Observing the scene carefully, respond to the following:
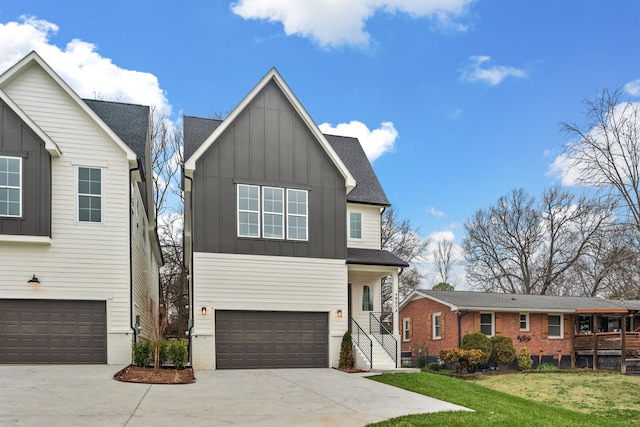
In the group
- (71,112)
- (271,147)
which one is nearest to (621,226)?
(271,147)

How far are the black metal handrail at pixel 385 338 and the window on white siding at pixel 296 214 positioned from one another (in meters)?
4.28

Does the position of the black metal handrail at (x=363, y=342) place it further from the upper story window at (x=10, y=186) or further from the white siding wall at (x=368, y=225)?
the upper story window at (x=10, y=186)

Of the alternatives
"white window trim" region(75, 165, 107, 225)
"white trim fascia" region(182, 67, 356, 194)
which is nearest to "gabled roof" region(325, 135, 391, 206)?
"white trim fascia" region(182, 67, 356, 194)

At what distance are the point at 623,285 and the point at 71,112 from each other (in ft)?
111

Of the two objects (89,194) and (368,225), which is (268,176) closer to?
(89,194)

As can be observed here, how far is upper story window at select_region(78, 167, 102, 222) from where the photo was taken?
1606cm

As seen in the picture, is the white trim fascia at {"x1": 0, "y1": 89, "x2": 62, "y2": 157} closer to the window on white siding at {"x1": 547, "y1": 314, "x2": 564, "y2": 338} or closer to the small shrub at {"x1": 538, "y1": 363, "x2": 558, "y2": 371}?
the small shrub at {"x1": 538, "y1": 363, "x2": 558, "y2": 371}

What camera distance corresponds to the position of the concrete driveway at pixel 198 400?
910 cm

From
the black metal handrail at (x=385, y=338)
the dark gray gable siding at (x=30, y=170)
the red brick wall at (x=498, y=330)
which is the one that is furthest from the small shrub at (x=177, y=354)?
the red brick wall at (x=498, y=330)

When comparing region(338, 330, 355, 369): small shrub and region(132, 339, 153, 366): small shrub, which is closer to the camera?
region(132, 339, 153, 366): small shrub

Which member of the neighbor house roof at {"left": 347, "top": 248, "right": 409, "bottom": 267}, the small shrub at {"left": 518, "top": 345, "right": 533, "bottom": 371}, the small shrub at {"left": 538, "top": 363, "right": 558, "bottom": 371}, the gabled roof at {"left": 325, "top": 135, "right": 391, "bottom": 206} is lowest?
the small shrub at {"left": 538, "top": 363, "right": 558, "bottom": 371}

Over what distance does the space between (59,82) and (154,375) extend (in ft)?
28.8

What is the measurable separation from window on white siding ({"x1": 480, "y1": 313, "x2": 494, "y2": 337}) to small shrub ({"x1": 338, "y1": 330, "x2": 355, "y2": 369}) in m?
11.1

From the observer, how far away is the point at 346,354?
17.6 metres
